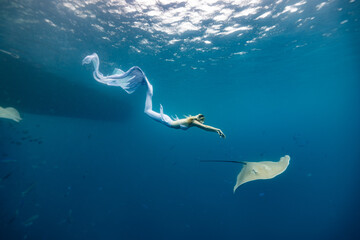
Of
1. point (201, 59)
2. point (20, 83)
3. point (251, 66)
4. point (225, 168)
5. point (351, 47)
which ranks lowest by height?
point (225, 168)

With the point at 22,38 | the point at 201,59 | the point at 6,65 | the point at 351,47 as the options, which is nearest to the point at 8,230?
the point at 6,65

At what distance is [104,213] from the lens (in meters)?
17.4

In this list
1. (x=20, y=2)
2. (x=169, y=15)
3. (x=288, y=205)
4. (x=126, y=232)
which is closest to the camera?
(x=20, y=2)

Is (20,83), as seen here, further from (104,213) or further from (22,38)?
(104,213)

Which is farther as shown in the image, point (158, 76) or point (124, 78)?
point (158, 76)

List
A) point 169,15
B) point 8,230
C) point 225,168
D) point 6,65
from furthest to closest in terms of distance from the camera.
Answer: point 225,168 < point 6,65 < point 8,230 < point 169,15

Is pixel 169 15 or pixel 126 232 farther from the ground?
pixel 169 15

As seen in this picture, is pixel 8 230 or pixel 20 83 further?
pixel 20 83

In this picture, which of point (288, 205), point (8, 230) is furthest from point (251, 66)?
point (8, 230)

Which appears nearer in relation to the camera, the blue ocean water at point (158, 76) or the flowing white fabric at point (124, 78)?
the flowing white fabric at point (124, 78)

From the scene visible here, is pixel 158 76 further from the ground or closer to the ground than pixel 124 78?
further from the ground

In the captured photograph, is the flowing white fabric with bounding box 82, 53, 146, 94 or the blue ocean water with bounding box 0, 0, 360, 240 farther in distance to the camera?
the blue ocean water with bounding box 0, 0, 360, 240

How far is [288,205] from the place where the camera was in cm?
2031

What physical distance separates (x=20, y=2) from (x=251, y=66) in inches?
884
